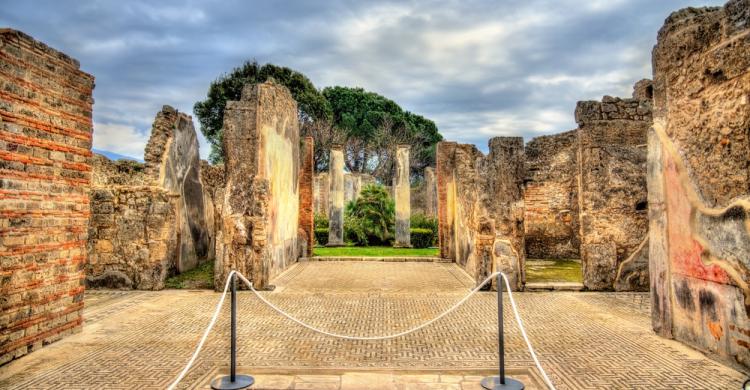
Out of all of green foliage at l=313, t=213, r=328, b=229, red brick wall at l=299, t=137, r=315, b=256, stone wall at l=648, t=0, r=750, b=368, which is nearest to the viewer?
stone wall at l=648, t=0, r=750, b=368

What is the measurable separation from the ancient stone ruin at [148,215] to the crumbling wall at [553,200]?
745 centimetres

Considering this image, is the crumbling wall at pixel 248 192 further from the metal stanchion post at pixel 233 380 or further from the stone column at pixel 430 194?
the stone column at pixel 430 194

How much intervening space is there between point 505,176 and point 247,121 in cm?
397

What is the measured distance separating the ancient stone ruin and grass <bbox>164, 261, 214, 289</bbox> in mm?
148

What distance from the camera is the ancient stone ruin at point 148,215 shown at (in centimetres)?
713

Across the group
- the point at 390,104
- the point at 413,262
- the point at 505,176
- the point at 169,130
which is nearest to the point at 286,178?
the point at 169,130

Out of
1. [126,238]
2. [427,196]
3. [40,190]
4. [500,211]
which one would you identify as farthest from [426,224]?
[40,190]

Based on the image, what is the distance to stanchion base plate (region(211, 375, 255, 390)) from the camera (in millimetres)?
3193

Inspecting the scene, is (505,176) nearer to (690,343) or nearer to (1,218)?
(690,343)

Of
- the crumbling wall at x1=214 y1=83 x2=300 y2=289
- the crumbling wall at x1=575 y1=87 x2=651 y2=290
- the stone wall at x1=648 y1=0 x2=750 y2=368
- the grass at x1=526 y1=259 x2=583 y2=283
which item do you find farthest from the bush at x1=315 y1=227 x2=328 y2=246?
the stone wall at x1=648 y1=0 x2=750 y2=368

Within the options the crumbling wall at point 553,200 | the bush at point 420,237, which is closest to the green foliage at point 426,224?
the bush at point 420,237

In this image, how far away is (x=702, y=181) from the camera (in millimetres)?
3859

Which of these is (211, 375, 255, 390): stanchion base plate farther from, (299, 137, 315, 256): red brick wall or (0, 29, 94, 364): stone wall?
(299, 137, 315, 256): red brick wall

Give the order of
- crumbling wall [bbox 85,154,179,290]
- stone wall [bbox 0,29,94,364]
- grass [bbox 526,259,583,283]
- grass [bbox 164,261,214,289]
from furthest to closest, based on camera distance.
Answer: grass [bbox 526,259,583,283], grass [bbox 164,261,214,289], crumbling wall [bbox 85,154,179,290], stone wall [bbox 0,29,94,364]
